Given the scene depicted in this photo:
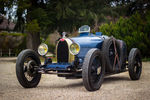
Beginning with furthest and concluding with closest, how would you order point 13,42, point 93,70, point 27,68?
point 13,42 < point 27,68 < point 93,70

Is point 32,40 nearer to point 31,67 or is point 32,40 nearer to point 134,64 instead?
point 134,64

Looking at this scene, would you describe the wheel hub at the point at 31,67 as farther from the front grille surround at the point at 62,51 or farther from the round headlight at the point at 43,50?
the front grille surround at the point at 62,51

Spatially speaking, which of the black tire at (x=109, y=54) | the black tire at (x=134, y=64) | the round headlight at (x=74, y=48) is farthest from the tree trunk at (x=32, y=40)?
the round headlight at (x=74, y=48)

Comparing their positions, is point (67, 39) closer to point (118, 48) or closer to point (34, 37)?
point (118, 48)

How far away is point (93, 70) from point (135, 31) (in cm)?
1270

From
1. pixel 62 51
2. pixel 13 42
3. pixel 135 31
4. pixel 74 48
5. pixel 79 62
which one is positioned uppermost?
pixel 135 31

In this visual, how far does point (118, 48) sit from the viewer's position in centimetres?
888

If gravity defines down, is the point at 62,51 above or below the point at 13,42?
above

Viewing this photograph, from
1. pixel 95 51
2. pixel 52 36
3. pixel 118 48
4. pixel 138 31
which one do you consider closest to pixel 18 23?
pixel 138 31

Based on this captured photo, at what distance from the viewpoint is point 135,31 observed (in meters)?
18.8

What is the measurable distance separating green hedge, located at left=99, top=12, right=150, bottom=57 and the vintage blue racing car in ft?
32.0

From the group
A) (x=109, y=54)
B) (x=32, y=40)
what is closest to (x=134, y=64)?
(x=109, y=54)

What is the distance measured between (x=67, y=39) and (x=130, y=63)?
7.67ft

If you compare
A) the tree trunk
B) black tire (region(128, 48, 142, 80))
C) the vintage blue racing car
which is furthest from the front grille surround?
the tree trunk
